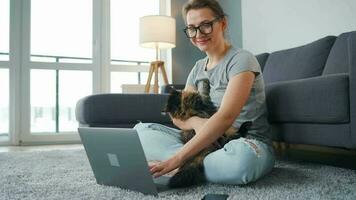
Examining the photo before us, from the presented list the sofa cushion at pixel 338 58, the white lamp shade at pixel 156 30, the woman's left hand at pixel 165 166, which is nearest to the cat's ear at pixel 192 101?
the woman's left hand at pixel 165 166

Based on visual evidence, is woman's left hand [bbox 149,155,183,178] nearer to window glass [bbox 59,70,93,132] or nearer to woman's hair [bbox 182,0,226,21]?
woman's hair [bbox 182,0,226,21]

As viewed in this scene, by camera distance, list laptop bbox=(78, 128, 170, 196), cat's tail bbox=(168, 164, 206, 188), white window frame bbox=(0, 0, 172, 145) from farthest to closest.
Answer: white window frame bbox=(0, 0, 172, 145) → cat's tail bbox=(168, 164, 206, 188) → laptop bbox=(78, 128, 170, 196)

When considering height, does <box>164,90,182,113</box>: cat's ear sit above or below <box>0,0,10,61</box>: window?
below

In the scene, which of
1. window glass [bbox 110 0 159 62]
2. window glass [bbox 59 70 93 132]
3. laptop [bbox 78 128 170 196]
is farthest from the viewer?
window glass [bbox 110 0 159 62]

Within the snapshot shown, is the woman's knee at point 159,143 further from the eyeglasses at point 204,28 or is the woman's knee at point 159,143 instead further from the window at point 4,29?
the window at point 4,29

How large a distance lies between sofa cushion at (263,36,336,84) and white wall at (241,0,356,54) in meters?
0.32

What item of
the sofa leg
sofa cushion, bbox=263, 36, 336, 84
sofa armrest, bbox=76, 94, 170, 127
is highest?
sofa cushion, bbox=263, 36, 336, 84

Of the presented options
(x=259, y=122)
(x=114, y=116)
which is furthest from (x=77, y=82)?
(x=259, y=122)

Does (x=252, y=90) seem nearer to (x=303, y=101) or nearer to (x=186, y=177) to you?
(x=303, y=101)

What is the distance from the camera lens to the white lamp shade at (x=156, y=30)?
3.19 metres

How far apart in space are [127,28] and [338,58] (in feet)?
8.48

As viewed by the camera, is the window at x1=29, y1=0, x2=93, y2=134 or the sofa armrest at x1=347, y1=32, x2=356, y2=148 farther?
the window at x1=29, y1=0, x2=93, y2=134

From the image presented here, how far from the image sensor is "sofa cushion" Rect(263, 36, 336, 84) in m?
2.04

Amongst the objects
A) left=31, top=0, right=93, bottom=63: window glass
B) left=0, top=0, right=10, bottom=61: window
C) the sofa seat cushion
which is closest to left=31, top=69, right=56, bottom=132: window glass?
left=31, top=0, right=93, bottom=63: window glass
